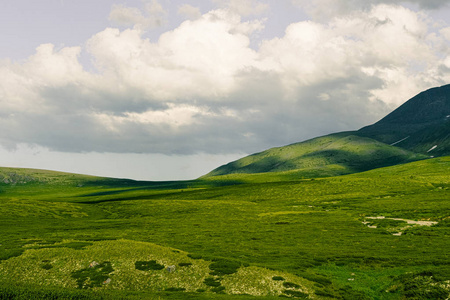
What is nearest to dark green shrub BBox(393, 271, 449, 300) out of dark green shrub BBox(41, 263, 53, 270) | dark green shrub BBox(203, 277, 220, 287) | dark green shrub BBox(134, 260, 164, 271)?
dark green shrub BBox(203, 277, 220, 287)

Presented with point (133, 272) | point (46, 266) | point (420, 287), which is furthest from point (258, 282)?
point (46, 266)

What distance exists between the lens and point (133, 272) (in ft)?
126

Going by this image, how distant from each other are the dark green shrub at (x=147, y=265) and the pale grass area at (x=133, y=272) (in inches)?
21.2

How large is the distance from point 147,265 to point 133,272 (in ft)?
6.77

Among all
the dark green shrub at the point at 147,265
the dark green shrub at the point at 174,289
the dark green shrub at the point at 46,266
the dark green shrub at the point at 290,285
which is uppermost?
the dark green shrub at the point at 147,265

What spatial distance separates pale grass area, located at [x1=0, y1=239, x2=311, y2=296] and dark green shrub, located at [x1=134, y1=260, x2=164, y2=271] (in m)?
0.54

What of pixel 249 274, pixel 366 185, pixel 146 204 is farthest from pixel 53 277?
pixel 366 185

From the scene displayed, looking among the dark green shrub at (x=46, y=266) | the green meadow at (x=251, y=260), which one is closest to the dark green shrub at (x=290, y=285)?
the green meadow at (x=251, y=260)

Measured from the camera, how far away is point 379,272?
42125mm

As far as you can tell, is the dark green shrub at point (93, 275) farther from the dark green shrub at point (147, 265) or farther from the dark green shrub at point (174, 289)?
the dark green shrub at point (174, 289)

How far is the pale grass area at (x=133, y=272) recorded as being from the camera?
35.6m

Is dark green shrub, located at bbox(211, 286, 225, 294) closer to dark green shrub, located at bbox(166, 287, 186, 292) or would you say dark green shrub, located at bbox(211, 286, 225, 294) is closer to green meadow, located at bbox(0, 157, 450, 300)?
green meadow, located at bbox(0, 157, 450, 300)

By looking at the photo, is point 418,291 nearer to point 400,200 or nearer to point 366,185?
point 400,200

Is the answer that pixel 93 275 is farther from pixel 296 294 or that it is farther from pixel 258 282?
pixel 296 294
